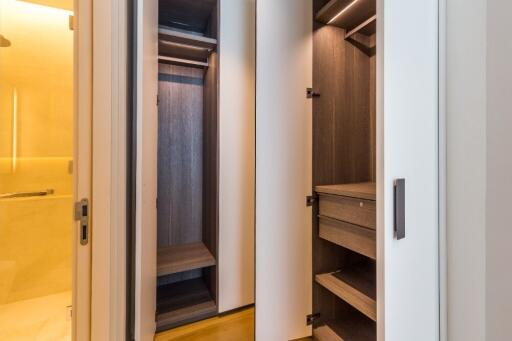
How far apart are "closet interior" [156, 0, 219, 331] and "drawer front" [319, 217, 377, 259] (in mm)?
828

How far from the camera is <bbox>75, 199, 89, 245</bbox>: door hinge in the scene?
913 millimetres

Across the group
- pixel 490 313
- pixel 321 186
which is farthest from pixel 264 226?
pixel 490 313

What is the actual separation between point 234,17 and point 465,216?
1.94m

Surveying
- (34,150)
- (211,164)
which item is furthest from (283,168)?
(34,150)

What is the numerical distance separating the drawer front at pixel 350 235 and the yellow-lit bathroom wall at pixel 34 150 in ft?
5.47

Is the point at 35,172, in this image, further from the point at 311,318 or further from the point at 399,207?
the point at 399,207

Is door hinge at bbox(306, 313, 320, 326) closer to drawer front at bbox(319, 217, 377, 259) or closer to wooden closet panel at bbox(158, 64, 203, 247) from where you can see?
drawer front at bbox(319, 217, 377, 259)

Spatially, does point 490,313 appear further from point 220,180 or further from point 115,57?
point 115,57

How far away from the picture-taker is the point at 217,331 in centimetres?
177

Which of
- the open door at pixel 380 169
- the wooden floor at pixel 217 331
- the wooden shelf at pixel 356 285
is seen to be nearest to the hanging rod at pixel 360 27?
the open door at pixel 380 169

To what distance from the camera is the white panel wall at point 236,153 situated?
1.94 metres

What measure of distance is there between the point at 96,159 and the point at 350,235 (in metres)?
1.26

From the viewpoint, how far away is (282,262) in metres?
1.62

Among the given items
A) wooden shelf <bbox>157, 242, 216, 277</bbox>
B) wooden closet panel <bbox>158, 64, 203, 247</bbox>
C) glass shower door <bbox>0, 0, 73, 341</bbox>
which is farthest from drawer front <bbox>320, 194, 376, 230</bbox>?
glass shower door <bbox>0, 0, 73, 341</bbox>
